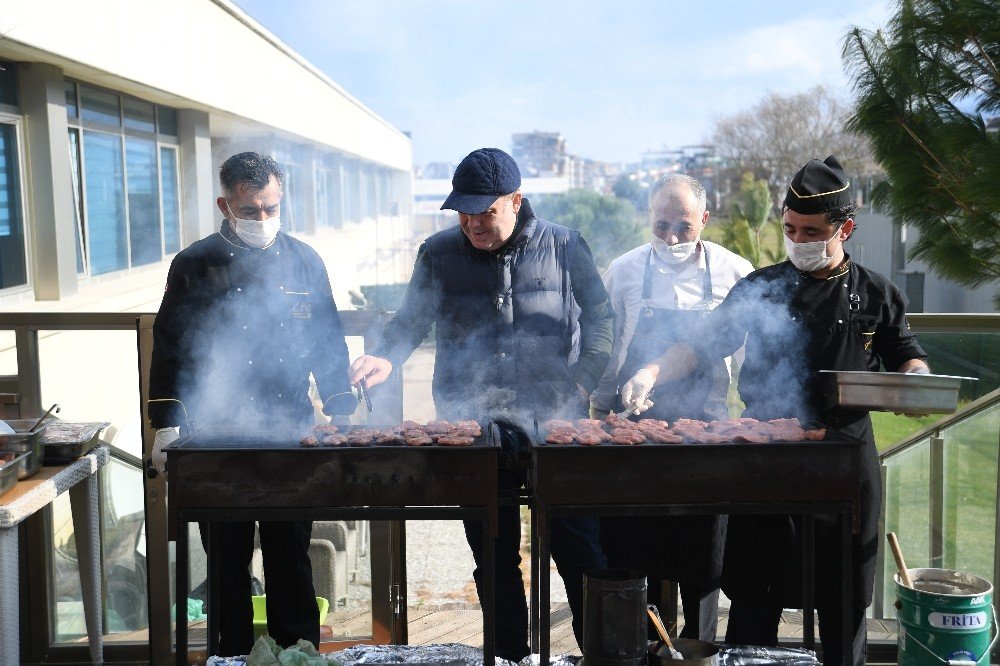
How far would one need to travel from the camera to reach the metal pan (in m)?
2.93

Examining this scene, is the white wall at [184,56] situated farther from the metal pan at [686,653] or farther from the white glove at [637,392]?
the metal pan at [686,653]

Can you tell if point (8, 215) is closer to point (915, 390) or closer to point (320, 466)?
point (320, 466)

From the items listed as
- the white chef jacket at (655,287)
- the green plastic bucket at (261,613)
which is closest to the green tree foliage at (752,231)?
the white chef jacket at (655,287)

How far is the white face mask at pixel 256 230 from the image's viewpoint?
129 inches

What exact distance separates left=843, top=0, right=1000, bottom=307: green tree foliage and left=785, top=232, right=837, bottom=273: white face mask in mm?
4822

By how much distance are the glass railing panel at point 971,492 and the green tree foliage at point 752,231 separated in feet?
37.6

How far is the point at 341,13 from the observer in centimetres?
401

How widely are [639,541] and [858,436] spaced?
91cm

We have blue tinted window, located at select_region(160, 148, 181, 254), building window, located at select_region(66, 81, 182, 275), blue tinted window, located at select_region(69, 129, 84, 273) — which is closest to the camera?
blue tinted window, located at select_region(69, 129, 84, 273)

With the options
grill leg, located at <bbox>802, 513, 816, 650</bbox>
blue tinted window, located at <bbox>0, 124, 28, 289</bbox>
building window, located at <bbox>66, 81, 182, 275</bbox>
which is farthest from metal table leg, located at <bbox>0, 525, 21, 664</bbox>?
building window, located at <bbox>66, 81, 182, 275</bbox>

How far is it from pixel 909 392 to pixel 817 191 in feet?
2.50

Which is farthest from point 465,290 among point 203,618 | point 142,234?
point 142,234

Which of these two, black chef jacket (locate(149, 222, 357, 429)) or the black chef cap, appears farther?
black chef jacket (locate(149, 222, 357, 429))

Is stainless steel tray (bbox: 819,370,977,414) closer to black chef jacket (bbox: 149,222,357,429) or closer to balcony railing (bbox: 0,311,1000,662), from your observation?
balcony railing (bbox: 0,311,1000,662)
